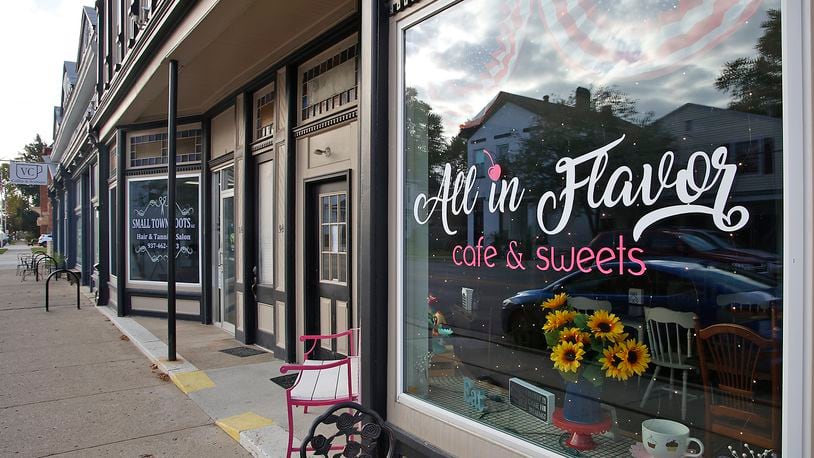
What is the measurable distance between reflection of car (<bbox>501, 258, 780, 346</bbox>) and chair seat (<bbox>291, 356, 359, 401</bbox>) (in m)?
1.80

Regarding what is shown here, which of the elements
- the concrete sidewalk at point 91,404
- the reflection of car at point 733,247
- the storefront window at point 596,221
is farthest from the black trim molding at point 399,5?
the concrete sidewalk at point 91,404

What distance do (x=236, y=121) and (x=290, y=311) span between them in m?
3.34

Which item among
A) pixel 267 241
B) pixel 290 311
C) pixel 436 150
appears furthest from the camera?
pixel 267 241

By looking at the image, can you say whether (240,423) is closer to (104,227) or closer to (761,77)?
(761,77)

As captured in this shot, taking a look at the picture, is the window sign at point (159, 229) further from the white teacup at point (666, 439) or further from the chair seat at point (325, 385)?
the white teacup at point (666, 439)

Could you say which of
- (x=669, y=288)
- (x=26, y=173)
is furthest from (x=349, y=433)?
(x=26, y=173)

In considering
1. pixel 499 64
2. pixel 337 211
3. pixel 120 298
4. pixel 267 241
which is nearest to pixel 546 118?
pixel 499 64

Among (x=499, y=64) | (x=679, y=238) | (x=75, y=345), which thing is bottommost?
(x=75, y=345)

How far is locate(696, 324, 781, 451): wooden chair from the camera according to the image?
6.16ft

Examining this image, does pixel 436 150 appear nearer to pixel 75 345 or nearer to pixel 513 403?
pixel 513 403

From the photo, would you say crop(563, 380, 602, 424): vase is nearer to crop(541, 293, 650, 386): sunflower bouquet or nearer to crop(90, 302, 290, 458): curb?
crop(541, 293, 650, 386): sunflower bouquet

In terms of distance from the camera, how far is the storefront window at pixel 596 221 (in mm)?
1955

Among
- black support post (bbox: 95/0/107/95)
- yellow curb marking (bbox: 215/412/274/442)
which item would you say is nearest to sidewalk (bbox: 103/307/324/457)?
yellow curb marking (bbox: 215/412/274/442)

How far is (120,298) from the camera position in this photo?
406 inches
